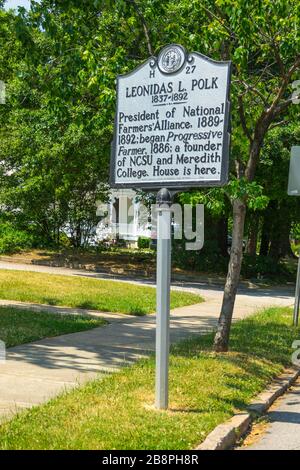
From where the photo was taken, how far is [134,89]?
6.70 metres

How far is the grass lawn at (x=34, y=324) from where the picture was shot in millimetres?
9656

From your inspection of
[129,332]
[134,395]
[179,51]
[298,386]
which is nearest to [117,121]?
[179,51]

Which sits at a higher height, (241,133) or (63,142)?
(63,142)

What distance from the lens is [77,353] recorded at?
29.3 ft

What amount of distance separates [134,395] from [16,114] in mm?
17588

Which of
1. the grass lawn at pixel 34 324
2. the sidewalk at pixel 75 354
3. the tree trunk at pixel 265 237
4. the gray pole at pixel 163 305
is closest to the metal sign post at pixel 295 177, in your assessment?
the sidewalk at pixel 75 354

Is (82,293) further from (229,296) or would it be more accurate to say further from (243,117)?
(243,117)

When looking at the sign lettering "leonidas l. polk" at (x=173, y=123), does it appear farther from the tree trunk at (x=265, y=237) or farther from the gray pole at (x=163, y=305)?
the tree trunk at (x=265, y=237)

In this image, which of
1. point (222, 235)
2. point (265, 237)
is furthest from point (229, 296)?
point (265, 237)

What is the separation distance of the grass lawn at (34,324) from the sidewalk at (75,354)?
191 mm

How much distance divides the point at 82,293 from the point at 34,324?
189 inches

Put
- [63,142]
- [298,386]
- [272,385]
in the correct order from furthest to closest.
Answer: [63,142]
[298,386]
[272,385]

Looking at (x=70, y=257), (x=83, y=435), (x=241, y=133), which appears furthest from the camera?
(x=70, y=257)

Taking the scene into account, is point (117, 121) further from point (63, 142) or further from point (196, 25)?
point (63, 142)
